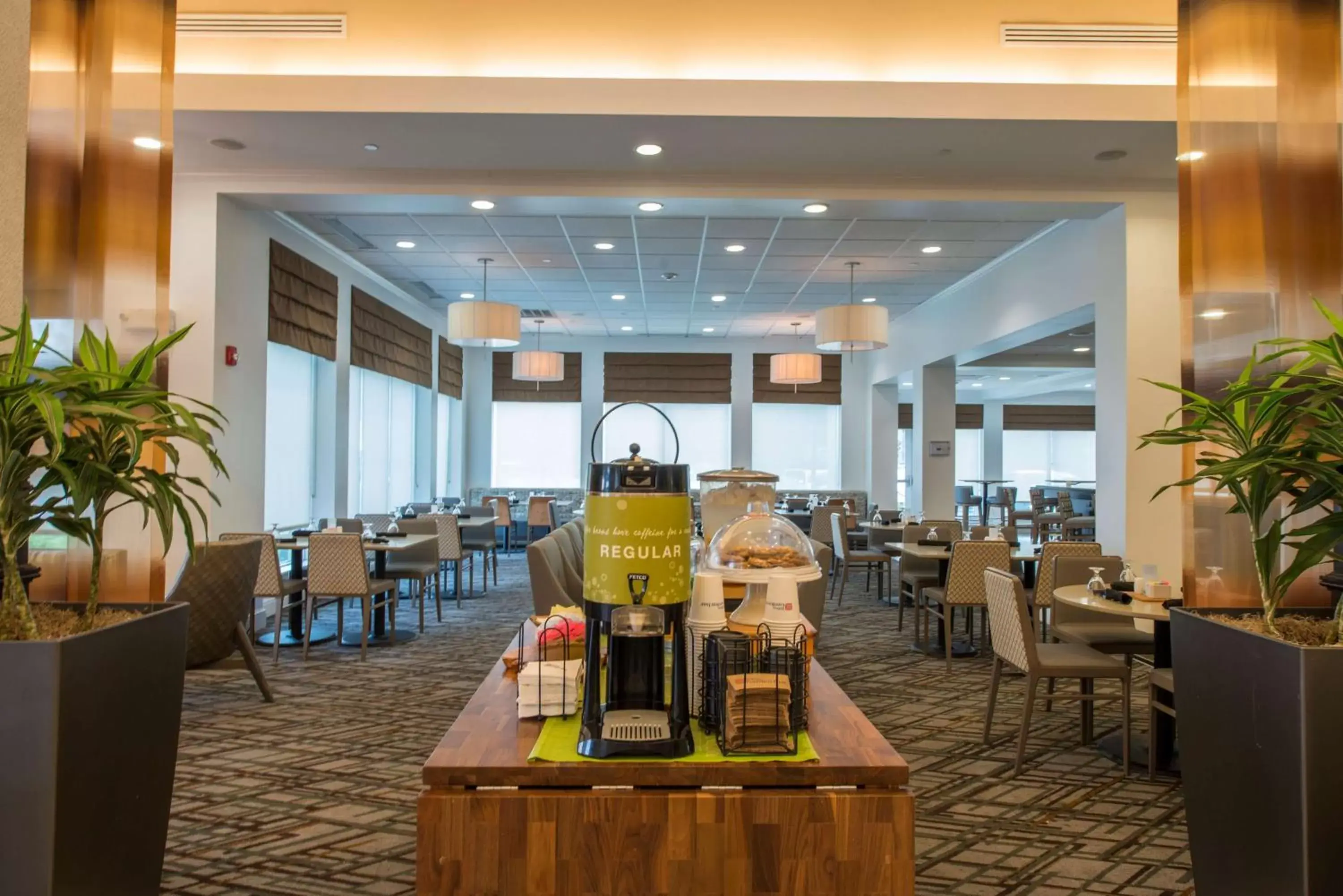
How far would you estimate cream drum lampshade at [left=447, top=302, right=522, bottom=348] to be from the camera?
866cm

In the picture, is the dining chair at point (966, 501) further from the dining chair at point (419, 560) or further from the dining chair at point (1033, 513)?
the dining chair at point (419, 560)

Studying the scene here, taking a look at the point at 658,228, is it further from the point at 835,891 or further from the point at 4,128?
the point at 835,891

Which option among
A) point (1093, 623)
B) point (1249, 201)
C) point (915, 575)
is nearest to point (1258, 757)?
point (1249, 201)

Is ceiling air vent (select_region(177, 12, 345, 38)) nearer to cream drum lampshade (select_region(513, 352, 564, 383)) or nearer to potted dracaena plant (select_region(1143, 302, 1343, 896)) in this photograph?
potted dracaena plant (select_region(1143, 302, 1343, 896))

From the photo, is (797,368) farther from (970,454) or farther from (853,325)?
(970,454)

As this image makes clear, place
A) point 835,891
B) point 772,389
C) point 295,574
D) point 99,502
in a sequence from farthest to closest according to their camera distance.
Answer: point 772,389 < point 295,574 < point 99,502 < point 835,891

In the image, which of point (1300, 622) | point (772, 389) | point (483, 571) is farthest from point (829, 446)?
point (1300, 622)

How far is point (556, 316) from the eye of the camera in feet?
41.0

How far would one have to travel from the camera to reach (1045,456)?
2439 cm

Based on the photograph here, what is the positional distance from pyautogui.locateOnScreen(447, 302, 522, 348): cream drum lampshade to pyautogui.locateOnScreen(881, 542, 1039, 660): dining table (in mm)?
4506

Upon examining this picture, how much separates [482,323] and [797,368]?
16.5 ft

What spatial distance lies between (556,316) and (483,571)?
14.9ft

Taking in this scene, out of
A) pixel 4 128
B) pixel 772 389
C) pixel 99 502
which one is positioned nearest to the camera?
pixel 99 502

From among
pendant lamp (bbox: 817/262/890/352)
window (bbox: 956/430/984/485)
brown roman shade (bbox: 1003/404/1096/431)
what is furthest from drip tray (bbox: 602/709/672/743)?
window (bbox: 956/430/984/485)
